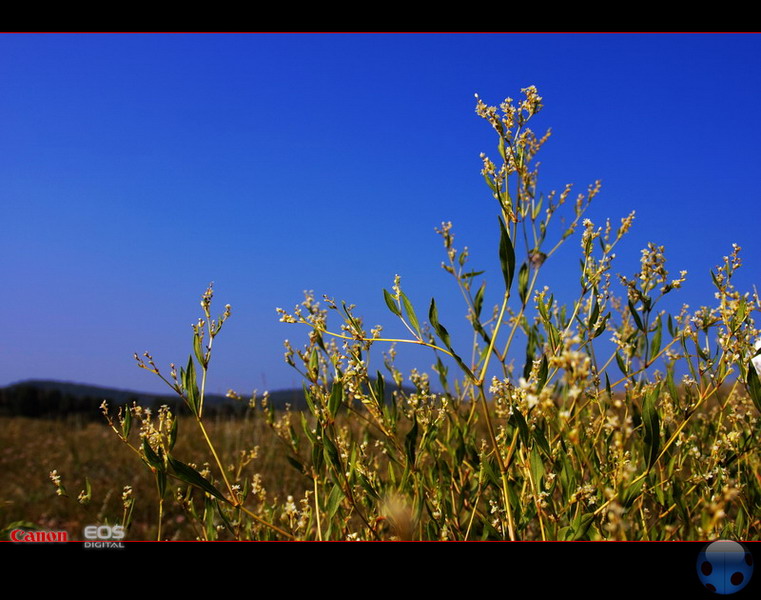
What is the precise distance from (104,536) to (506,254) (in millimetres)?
1102

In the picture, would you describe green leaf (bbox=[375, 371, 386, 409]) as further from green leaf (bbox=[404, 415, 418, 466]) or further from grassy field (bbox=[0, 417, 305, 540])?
grassy field (bbox=[0, 417, 305, 540])

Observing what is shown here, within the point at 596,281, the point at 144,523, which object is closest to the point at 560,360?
the point at 596,281

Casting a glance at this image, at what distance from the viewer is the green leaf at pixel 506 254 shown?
1363 millimetres

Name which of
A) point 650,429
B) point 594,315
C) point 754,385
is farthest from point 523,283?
point 754,385

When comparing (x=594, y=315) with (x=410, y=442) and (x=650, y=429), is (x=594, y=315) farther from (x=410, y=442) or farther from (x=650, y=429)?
(x=410, y=442)

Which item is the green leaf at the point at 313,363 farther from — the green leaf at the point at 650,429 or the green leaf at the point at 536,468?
the green leaf at the point at 650,429

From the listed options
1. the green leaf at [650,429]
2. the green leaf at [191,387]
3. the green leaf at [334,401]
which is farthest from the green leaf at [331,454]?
the green leaf at [650,429]

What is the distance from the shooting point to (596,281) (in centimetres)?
159

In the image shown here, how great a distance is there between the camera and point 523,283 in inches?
57.7

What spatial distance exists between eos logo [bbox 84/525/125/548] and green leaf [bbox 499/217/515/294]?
3.42 feet

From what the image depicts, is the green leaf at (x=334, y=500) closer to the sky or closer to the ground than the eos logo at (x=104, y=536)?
closer to the sky

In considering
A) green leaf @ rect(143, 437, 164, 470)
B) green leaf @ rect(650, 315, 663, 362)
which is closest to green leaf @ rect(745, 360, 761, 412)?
green leaf @ rect(650, 315, 663, 362)

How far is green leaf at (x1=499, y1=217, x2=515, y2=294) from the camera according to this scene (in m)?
1.36

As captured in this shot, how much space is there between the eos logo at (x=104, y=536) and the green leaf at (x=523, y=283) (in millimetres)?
1073
